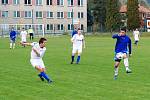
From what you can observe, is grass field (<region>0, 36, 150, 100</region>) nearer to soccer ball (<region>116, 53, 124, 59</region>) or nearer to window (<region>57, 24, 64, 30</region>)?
soccer ball (<region>116, 53, 124, 59</region>)

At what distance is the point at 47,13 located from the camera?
113438mm

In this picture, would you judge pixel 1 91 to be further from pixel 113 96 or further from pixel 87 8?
pixel 87 8

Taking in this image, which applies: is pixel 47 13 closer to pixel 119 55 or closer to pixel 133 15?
pixel 133 15

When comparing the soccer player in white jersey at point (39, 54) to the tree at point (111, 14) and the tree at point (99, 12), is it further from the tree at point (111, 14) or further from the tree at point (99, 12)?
the tree at point (99, 12)

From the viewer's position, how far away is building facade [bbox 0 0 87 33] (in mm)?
108938

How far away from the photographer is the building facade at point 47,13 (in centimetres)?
10894

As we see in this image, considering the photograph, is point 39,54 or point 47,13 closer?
point 39,54

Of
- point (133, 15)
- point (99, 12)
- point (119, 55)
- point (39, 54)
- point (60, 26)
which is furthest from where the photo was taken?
point (99, 12)

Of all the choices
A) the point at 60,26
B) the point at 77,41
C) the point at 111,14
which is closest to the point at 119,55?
the point at 77,41

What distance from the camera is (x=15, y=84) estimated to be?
1569cm

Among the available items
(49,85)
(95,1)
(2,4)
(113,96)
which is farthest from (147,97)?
(95,1)

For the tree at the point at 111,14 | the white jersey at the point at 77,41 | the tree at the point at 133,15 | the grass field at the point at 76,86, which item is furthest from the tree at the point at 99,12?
the grass field at the point at 76,86

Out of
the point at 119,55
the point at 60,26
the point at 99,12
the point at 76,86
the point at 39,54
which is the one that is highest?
the point at 99,12

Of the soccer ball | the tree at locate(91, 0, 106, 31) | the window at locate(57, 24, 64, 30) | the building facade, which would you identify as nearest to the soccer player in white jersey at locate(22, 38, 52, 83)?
the soccer ball
